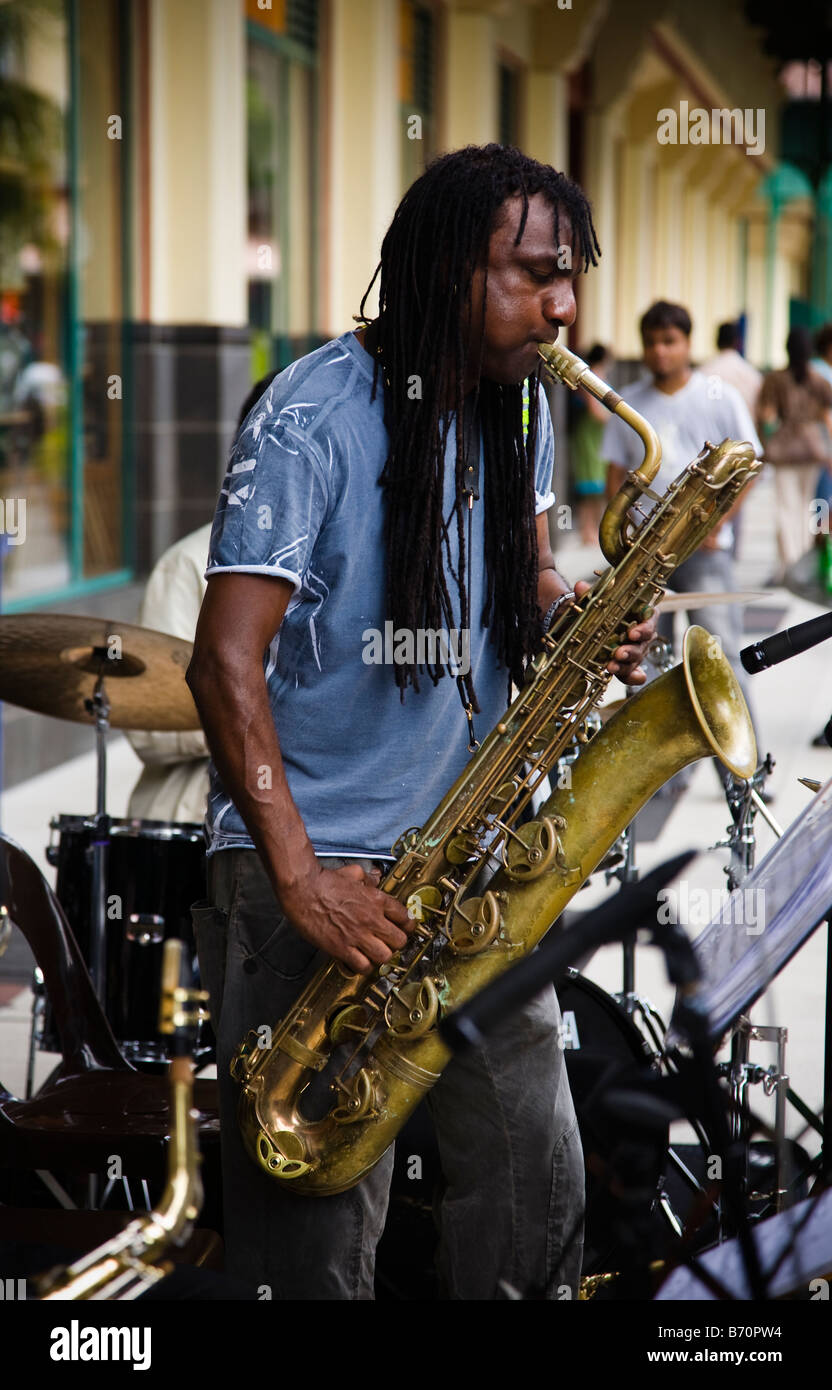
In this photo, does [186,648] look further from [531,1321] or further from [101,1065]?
[531,1321]

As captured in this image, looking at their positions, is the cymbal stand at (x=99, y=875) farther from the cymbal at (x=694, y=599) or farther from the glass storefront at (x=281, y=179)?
the glass storefront at (x=281, y=179)

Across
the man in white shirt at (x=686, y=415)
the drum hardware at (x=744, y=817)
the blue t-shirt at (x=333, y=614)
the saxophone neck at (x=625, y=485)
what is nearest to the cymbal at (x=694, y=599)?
the drum hardware at (x=744, y=817)

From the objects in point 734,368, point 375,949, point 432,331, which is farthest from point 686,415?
point 734,368

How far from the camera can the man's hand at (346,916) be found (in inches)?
85.7

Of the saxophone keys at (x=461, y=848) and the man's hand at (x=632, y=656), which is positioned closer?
the saxophone keys at (x=461, y=848)

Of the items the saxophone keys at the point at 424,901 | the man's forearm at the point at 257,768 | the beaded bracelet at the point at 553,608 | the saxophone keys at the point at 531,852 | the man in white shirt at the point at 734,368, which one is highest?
the man in white shirt at the point at 734,368

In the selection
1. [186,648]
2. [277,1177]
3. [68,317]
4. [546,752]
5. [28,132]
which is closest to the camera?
[277,1177]

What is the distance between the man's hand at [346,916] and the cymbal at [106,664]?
55.6 inches

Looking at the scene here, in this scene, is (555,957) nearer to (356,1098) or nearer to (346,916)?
(346,916)

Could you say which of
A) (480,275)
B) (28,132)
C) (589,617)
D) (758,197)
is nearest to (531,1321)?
(589,617)

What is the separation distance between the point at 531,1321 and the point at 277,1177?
53 centimetres

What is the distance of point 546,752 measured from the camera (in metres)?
2.48

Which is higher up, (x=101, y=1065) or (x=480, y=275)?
(x=480, y=275)

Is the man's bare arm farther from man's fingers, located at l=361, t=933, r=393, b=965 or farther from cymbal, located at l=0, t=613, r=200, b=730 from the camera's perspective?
cymbal, located at l=0, t=613, r=200, b=730
